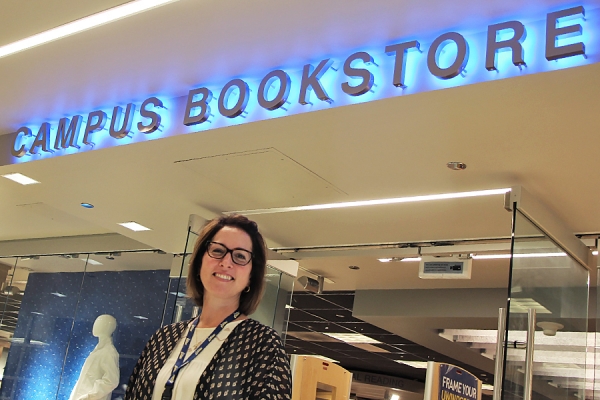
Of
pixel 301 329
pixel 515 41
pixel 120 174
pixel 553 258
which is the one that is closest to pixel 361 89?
pixel 515 41

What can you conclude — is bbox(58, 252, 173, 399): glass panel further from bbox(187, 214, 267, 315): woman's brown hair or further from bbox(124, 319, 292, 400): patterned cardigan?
bbox(124, 319, 292, 400): patterned cardigan

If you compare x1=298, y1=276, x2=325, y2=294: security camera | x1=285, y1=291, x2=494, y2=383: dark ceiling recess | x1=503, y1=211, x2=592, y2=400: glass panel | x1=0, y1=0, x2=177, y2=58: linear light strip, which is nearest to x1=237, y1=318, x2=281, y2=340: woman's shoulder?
x1=0, y1=0, x2=177, y2=58: linear light strip

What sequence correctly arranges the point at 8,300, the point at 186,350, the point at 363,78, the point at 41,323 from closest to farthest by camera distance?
the point at 186,350
the point at 363,78
the point at 41,323
the point at 8,300

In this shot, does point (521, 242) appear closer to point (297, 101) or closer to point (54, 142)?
point (297, 101)

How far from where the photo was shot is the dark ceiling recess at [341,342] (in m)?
9.53

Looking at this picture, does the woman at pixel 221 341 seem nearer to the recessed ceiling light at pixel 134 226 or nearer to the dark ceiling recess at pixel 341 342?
the recessed ceiling light at pixel 134 226

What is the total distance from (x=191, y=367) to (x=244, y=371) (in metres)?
0.12

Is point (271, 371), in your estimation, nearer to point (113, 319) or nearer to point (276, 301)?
point (276, 301)

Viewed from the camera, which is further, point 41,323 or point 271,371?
point 41,323

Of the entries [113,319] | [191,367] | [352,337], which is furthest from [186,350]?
[352,337]

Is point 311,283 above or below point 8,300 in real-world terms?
above

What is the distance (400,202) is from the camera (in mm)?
5059

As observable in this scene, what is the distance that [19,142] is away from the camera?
550 centimetres

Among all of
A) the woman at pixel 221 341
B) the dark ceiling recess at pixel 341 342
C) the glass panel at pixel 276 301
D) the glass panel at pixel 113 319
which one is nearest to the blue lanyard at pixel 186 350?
the woman at pixel 221 341
